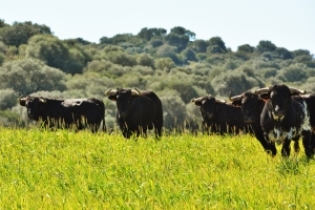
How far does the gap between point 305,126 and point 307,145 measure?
1.65 feet

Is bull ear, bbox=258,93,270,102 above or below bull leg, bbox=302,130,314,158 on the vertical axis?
above

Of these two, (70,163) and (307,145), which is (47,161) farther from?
(307,145)

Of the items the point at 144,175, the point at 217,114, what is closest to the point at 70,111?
the point at 217,114

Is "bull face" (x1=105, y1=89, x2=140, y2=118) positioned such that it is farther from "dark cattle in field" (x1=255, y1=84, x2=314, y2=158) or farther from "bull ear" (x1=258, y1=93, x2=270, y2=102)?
"bull ear" (x1=258, y1=93, x2=270, y2=102)

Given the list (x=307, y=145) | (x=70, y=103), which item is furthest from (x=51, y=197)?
(x=70, y=103)

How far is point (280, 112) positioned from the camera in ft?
38.7

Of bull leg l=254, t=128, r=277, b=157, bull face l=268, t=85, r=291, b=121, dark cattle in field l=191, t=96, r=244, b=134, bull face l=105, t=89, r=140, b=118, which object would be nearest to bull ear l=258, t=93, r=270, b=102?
bull face l=268, t=85, r=291, b=121

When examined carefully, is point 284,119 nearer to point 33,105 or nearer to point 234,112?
point 234,112

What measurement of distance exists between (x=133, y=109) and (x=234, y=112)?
805 cm

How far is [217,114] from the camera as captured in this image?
23.2 meters

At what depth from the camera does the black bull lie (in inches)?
477

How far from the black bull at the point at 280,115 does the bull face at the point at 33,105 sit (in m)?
10.5

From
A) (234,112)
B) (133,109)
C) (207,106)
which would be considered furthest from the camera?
(234,112)

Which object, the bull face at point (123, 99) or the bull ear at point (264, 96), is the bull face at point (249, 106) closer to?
the bull ear at point (264, 96)
